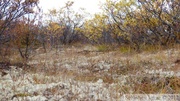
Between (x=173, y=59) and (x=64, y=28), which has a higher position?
(x=64, y=28)

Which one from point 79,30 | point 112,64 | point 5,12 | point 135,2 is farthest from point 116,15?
point 79,30

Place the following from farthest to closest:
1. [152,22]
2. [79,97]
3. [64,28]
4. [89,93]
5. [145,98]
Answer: [64,28] < [152,22] < [89,93] < [79,97] < [145,98]

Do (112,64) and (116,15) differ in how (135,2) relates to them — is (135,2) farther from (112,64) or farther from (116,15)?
(112,64)

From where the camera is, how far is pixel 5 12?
→ 1107 centimetres

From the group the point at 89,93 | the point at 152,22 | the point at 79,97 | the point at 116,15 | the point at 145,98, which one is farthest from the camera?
the point at 116,15

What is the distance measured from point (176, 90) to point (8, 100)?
2.51m

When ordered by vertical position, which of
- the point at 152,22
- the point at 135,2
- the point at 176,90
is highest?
the point at 135,2

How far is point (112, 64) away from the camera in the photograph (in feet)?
28.5

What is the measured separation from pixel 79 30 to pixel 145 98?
80.5 ft

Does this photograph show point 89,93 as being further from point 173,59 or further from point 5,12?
point 5,12

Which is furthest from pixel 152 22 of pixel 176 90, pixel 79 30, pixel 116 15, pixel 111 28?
pixel 79 30

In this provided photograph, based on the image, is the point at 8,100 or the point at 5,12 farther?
the point at 5,12

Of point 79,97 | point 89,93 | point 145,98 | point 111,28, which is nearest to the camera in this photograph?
point 145,98

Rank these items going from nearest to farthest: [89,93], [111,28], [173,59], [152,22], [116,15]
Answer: [89,93]
[173,59]
[152,22]
[116,15]
[111,28]
